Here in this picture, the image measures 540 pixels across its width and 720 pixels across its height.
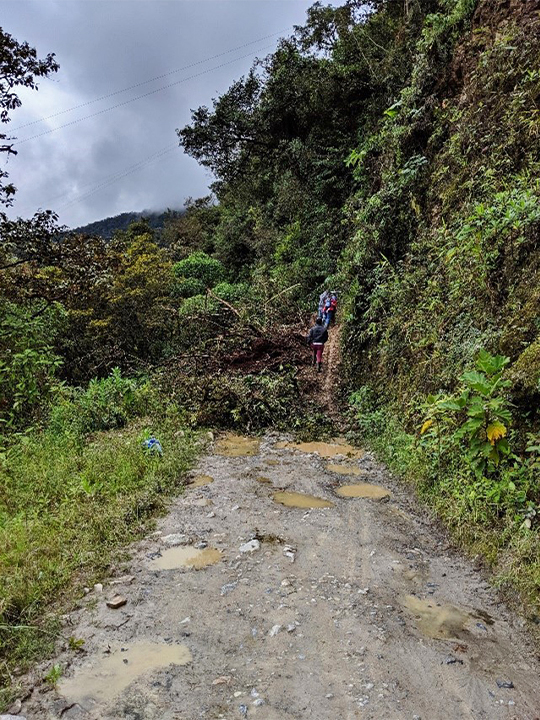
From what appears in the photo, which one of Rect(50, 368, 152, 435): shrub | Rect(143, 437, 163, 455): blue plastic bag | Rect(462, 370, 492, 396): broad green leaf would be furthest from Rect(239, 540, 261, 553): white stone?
Rect(50, 368, 152, 435): shrub

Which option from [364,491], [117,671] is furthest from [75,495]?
[364,491]

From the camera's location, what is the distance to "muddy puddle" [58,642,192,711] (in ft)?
8.43

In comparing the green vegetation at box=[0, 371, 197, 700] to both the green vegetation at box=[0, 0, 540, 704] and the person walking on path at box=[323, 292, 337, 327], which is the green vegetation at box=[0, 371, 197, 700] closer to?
the green vegetation at box=[0, 0, 540, 704]

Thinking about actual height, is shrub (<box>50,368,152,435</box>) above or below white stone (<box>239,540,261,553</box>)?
above

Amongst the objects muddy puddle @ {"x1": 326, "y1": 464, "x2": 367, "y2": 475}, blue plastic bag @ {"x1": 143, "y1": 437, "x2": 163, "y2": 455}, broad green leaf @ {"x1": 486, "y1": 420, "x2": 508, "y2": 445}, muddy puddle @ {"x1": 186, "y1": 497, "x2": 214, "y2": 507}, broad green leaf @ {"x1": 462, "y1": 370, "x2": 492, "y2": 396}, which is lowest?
muddy puddle @ {"x1": 326, "y1": 464, "x2": 367, "y2": 475}

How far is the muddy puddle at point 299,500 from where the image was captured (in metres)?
5.12

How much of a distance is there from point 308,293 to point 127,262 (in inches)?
232

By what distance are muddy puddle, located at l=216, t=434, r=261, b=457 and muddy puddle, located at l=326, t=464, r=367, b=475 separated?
121 centimetres

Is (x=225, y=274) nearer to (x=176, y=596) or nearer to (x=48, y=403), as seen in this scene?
(x=48, y=403)

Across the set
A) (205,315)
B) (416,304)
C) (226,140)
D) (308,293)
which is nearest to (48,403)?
(205,315)

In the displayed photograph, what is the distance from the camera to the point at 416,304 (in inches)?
294

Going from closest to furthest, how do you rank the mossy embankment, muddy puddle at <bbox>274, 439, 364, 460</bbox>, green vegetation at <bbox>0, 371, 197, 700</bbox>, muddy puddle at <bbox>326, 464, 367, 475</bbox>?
1. green vegetation at <bbox>0, 371, 197, 700</bbox>
2. the mossy embankment
3. muddy puddle at <bbox>326, 464, 367, 475</bbox>
4. muddy puddle at <bbox>274, 439, 364, 460</bbox>

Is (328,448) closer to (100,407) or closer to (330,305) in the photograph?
(100,407)

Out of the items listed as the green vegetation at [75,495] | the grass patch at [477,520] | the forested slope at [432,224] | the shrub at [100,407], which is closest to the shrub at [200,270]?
the forested slope at [432,224]
